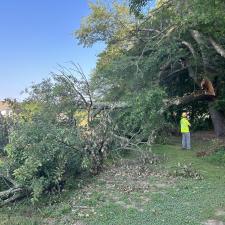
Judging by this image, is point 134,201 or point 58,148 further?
point 58,148

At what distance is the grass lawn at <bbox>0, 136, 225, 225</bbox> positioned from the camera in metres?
8.15

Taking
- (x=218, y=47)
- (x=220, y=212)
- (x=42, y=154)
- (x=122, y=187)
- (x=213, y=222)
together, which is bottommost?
(x=213, y=222)

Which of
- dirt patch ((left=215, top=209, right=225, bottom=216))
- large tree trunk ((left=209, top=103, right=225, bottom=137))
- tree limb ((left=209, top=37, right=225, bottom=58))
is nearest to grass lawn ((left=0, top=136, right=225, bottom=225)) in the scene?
dirt patch ((left=215, top=209, right=225, bottom=216))

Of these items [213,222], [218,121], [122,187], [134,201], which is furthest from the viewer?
[218,121]

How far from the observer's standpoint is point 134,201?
30.5ft

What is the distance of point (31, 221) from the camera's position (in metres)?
8.52

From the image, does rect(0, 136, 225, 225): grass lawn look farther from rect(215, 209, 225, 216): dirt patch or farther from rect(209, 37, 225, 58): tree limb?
rect(209, 37, 225, 58): tree limb

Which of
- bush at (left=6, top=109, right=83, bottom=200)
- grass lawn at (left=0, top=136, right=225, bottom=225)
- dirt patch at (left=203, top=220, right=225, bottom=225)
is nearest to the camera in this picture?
dirt patch at (left=203, top=220, right=225, bottom=225)

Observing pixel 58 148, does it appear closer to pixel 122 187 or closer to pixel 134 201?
pixel 122 187

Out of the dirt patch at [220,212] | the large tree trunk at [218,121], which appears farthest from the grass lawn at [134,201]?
the large tree trunk at [218,121]

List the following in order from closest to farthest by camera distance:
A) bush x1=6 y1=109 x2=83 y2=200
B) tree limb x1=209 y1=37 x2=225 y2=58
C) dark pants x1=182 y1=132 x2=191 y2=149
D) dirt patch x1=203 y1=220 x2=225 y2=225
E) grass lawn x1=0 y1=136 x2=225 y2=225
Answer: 1. dirt patch x1=203 y1=220 x2=225 y2=225
2. grass lawn x1=0 y1=136 x2=225 y2=225
3. bush x1=6 y1=109 x2=83 y2=200
4. tree limb x1=209 y1=37 x2=225 y2=58
5. dark pants x1=182 y1=132 x2=191 y2=149

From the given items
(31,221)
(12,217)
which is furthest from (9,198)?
(31,221)

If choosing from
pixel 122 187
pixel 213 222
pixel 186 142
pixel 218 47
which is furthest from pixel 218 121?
pixel 213 222

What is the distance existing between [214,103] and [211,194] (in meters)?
11.2
